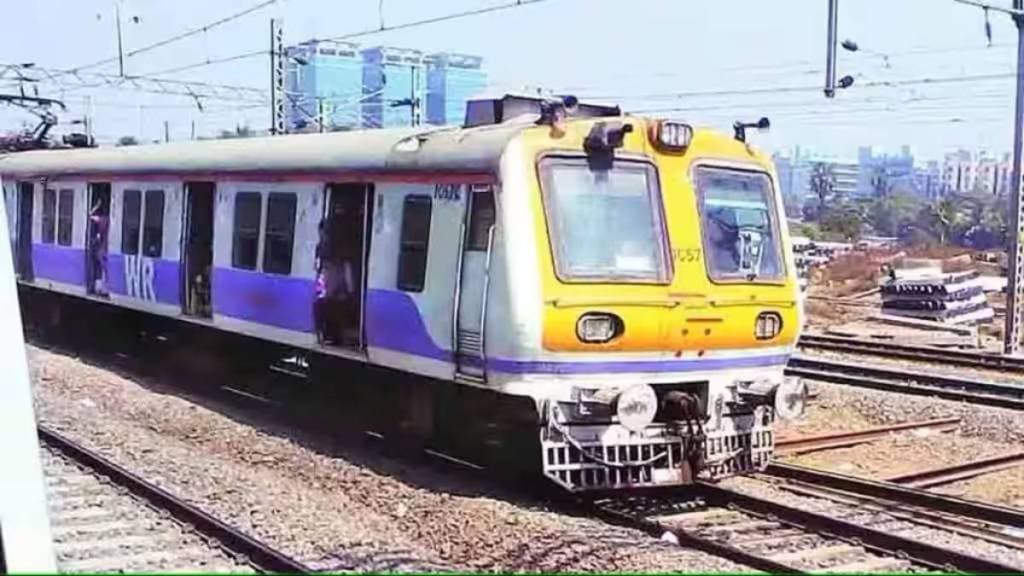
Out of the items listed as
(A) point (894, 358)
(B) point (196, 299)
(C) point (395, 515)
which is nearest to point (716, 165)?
(C) point (395, 515)

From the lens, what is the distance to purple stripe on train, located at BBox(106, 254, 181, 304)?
14.8 m

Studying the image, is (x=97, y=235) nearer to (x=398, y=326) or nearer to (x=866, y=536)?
(x=398, y=326)

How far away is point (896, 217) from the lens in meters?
90.4

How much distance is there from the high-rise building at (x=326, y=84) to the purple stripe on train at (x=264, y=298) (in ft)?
66.7

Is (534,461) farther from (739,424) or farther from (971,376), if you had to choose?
(971,376)

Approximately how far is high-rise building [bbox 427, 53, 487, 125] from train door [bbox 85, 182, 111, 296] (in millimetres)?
20271

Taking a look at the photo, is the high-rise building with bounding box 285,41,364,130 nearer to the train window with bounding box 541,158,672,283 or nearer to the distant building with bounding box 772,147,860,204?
the train window with bounding box 541,158,672,283

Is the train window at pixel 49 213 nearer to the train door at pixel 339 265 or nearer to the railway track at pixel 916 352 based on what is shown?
the train door at pixel 339 265

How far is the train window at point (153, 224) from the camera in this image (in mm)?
15273

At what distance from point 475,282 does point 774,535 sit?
265cm

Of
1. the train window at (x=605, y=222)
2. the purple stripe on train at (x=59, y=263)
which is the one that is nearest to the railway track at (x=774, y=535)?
the train window at (x=605, y=222)

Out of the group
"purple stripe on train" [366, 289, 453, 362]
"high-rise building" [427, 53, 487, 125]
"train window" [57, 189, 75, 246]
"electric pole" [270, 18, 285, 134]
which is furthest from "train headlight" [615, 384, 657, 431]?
"high-rise building" [427, 53, 487, 125]

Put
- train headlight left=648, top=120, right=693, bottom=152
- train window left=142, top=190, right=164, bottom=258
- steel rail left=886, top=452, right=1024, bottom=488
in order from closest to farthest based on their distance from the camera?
train headlight left=648, top=120, right=693, bottom=152 → steel rail left=886, top=452, right=1024, bottom=488 → train window left=142, top=190, right=164, bottom=258

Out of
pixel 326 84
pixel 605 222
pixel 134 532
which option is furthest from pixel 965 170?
pixel 134 532
